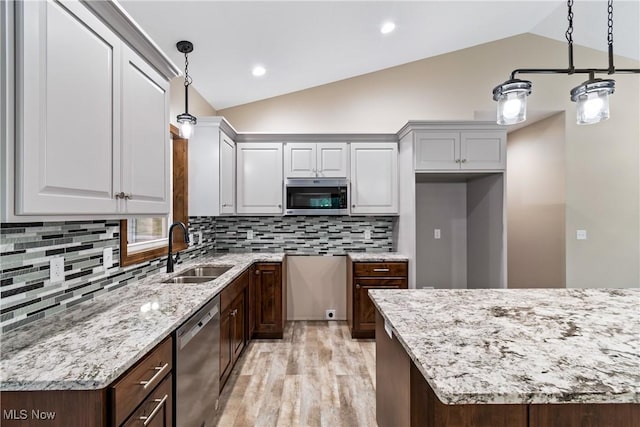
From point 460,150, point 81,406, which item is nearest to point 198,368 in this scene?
point 81,406

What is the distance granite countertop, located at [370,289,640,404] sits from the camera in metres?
0.83

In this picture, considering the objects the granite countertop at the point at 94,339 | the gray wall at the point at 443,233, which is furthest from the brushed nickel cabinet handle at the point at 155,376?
the gray wall at the point at 443,233

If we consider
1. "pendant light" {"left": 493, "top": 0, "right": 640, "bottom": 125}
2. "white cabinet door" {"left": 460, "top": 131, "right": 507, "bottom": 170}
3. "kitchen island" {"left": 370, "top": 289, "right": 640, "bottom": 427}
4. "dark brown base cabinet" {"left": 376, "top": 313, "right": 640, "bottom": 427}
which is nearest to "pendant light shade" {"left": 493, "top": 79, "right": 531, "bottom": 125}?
"pendant light" {"left": 493, "top": 0, "right": 640, "bottom": 125}

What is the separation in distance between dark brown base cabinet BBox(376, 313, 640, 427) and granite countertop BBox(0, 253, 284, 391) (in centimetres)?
103

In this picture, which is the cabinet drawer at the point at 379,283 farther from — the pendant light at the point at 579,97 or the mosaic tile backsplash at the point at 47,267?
the mosaic tile backsplash at the point at 47,267

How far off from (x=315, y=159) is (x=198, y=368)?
2566 mm

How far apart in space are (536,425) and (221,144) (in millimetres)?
3079

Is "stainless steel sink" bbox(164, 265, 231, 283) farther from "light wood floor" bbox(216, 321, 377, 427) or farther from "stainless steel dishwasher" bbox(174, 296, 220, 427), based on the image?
"light wood floor" bbox(216, 321, 377, 427)

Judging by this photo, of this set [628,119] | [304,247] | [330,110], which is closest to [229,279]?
[304,247]

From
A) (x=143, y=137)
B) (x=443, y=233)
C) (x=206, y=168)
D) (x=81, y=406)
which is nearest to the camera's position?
(x=81, y=406)

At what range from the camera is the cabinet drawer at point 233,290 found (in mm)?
2248

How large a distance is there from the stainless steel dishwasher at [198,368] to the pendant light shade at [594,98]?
2380 millimetres

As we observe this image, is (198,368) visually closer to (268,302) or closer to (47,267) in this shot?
(47,267)

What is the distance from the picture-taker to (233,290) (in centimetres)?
254
